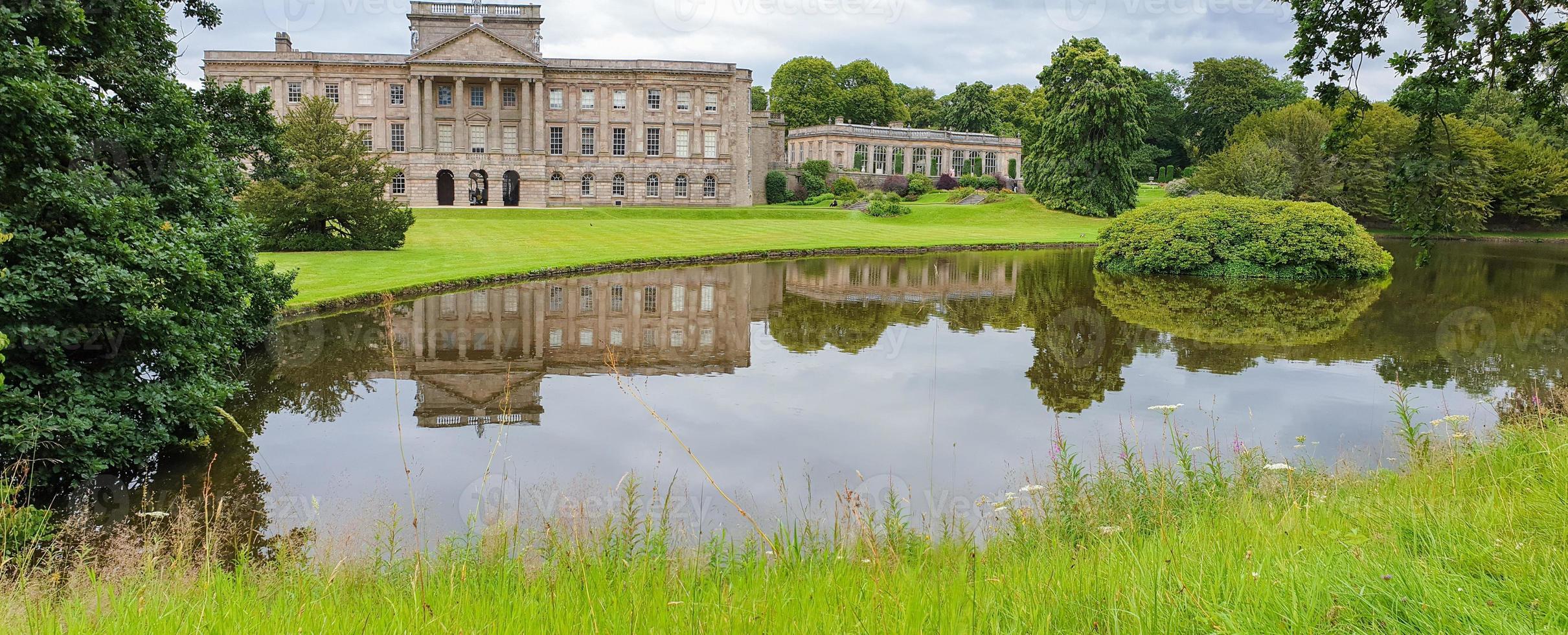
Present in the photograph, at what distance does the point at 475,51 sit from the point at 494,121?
442cm

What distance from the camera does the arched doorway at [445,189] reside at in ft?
206

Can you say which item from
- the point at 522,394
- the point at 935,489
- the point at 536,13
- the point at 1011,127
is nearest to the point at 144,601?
the point at 935,489

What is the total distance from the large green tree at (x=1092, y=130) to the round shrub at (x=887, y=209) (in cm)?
912

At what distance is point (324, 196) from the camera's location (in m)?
27.5

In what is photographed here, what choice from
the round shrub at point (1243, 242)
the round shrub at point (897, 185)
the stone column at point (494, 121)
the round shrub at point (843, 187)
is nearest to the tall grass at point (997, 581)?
the round shrub at point (1243, 242)

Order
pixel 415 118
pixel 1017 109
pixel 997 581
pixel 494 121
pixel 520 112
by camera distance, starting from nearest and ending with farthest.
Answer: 1. pixel 997 581
2. pixel 415 118
3. pixel 494 121
4. pixel 520 112
5. pixel 1017 109

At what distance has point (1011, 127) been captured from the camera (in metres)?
96.1

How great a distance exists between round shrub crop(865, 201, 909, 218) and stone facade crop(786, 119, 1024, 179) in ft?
85.7

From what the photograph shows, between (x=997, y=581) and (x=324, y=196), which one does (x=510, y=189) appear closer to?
(x=324, y=196)

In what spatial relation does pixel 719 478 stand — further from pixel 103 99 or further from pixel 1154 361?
pixel 1154 361

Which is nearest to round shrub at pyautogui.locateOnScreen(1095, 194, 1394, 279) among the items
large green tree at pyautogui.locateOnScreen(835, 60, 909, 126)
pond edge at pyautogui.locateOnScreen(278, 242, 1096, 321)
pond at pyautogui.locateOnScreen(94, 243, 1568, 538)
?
pond at pyautogui.locateOnScreen(94, 243, 1568, 538)
